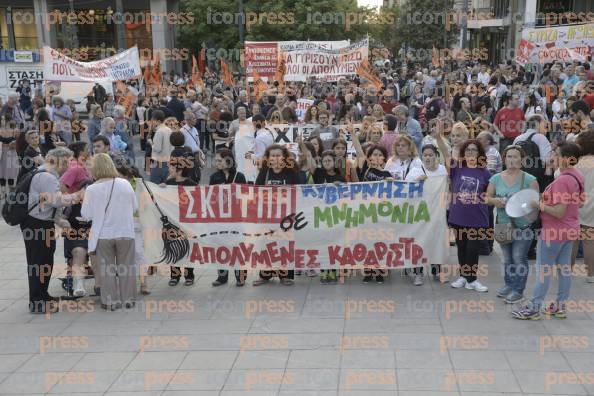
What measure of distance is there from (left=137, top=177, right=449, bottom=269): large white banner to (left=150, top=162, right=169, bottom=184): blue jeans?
3.67 m

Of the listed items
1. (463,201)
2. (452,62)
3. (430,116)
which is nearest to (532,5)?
(452,62)

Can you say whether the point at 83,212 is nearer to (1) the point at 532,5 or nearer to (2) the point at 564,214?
(2) the point at 564,214

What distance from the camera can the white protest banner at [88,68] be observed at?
16.2 meters

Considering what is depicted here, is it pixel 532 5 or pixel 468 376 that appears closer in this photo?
pixel 468 376

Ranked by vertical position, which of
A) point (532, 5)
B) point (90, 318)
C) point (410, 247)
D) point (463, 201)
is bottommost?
point (90, 318)

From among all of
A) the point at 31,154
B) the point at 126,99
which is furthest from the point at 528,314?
the point at 126,99

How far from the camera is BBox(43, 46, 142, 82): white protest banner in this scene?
53.3 ft

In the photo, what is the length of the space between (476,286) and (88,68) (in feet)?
42.3

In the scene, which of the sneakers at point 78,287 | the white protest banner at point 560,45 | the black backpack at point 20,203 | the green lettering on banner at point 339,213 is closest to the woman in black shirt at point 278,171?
the green lettering on banner at point 339,213

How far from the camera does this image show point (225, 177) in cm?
802

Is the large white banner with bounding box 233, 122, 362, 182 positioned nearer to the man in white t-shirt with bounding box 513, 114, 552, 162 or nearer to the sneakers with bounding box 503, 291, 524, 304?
the man in white t-shirt with bounding box 513, 114, 552, 162

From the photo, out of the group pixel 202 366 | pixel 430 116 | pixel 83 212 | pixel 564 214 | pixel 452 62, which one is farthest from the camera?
pixel 452 62

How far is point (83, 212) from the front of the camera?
22.9 ft

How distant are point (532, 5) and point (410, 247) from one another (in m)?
41.5
